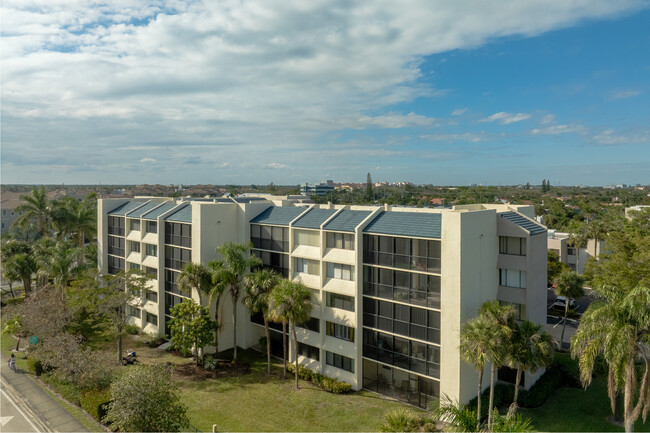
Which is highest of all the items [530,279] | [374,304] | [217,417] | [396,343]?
[530,279]

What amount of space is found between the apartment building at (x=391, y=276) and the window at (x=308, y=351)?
0.27 ft

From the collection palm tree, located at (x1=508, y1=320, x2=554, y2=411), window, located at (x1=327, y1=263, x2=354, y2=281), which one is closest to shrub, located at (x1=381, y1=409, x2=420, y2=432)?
palm tree, located at (x1=508, y1=320, x2=554, y2=411)

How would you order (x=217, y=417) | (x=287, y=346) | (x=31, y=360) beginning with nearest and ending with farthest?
(x=217, y=417) < (x=31, y=360) < (x=287, y=346)

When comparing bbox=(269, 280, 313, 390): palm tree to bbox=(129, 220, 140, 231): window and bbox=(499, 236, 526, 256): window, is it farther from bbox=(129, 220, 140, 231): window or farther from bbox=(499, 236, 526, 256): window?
bbox=(129, 220, 140, 231): window

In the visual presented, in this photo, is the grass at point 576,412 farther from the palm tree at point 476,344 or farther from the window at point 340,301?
the window at point 340,301

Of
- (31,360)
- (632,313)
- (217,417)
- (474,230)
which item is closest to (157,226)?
(31,360)

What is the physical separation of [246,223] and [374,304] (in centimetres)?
1555

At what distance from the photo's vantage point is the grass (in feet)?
85.0

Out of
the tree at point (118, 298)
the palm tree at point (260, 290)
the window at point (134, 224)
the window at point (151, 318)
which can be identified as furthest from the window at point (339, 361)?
the window at point (134, 224)

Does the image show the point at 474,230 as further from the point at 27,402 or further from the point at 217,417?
the point at 27,402

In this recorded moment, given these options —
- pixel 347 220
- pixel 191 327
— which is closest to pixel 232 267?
pixel 191 327

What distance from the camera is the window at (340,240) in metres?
31.6

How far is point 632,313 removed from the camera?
18.2m

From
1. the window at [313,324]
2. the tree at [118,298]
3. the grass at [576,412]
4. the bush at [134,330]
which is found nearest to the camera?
the grass at [576,412]
